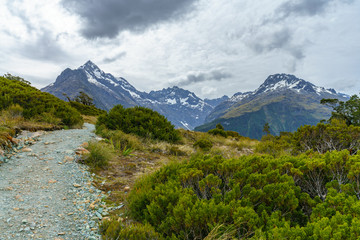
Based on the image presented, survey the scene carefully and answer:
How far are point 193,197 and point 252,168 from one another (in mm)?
1651

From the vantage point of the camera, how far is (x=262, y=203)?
10.9 feet

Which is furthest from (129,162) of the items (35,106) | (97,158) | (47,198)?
(35,106)

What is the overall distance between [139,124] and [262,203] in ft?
35.6

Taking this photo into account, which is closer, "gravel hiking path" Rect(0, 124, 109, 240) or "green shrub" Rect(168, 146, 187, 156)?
"gravel hiking path" Rect(0, 124, 109, 240)

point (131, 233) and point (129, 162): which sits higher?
point (129, 162)

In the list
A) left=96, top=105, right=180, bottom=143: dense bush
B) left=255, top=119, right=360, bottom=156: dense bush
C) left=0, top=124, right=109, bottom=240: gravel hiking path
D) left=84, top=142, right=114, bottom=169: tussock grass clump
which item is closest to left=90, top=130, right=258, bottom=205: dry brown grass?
left=84, top=142, right=114, bottom=169: tussock grass clump

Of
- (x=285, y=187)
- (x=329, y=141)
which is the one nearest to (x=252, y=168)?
(x=285, y=187)

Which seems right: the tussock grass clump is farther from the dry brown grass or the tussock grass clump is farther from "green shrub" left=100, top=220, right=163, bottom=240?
"green shrub" left=100, top=220, right=163, bottom=240

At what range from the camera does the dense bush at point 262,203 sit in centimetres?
256

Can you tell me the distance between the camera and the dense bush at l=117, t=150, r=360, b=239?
2557 millimetres

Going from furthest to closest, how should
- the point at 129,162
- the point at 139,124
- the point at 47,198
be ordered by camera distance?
the point at 139,124
the point at 129,162
the point at 47,198

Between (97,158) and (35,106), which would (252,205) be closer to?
(97,158)

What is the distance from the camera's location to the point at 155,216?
3365 mm

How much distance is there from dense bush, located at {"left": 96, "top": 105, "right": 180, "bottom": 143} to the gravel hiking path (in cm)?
551
